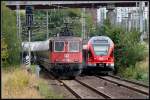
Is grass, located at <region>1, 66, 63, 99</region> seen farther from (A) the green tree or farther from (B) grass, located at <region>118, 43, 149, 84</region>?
(A) the green tree

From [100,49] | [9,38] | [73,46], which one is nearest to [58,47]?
[73,46]

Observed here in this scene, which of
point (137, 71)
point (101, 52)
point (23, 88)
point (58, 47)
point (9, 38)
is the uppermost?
point (9, 38)

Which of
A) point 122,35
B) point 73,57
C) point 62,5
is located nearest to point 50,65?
point 73,57

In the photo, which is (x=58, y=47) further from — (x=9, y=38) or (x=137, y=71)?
(x=137, y=71)

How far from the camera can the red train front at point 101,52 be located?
126 feet

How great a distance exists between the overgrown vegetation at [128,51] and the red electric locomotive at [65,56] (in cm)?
425

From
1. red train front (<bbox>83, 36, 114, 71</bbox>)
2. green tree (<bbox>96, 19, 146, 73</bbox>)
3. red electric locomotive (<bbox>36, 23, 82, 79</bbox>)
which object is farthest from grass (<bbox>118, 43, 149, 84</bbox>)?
red electric locomotive (<bbox>36, 23, 82, 79</bbox>)

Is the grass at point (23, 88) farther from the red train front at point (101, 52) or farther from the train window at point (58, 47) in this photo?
the red train front at point (101, 52)

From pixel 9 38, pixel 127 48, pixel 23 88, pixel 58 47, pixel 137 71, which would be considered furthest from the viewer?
pixel 127 48

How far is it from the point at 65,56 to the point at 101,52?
192 inches

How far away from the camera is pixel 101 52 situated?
38844mm

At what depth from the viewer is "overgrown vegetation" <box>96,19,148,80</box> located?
38.1 metres

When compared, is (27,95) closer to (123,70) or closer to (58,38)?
(58,38)

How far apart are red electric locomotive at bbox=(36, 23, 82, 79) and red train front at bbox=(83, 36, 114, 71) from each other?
140 inches
